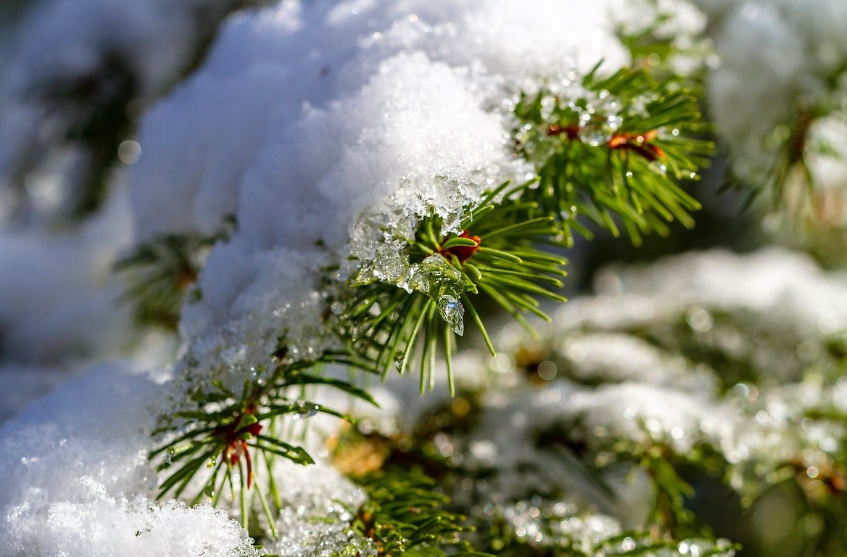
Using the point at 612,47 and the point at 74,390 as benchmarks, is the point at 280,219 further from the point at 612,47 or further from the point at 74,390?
the point at 612,47

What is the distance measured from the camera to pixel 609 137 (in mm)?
669

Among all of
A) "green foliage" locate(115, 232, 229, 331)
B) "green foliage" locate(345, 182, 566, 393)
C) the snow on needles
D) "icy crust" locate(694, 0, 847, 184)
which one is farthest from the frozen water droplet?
"icy crust" locate(694, 0, 847, 184)

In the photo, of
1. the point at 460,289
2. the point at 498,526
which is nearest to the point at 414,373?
the point at 498,526

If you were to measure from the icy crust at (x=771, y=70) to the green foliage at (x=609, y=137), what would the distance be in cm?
28

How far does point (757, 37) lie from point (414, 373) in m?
0.83

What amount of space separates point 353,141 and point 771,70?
0.63m

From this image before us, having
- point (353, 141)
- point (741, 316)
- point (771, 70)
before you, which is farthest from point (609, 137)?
point (741, 316)

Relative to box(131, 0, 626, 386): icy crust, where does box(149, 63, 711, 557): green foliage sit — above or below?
below

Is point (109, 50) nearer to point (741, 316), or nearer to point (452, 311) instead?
point (452, 311)

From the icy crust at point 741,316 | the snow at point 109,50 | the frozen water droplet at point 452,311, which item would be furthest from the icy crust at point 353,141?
the icy crust at point 741,316

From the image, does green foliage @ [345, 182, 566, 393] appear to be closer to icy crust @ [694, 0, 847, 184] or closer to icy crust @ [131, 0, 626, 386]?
icy crust @ [131, 0, 626, 386]

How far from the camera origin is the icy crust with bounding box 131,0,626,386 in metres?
0.58

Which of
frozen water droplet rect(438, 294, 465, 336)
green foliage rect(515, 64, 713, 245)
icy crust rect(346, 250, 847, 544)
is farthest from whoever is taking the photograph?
icy crust rect(346, 250, 847, 544)

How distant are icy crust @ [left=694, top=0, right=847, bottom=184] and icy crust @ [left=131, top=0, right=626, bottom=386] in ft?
0.80
